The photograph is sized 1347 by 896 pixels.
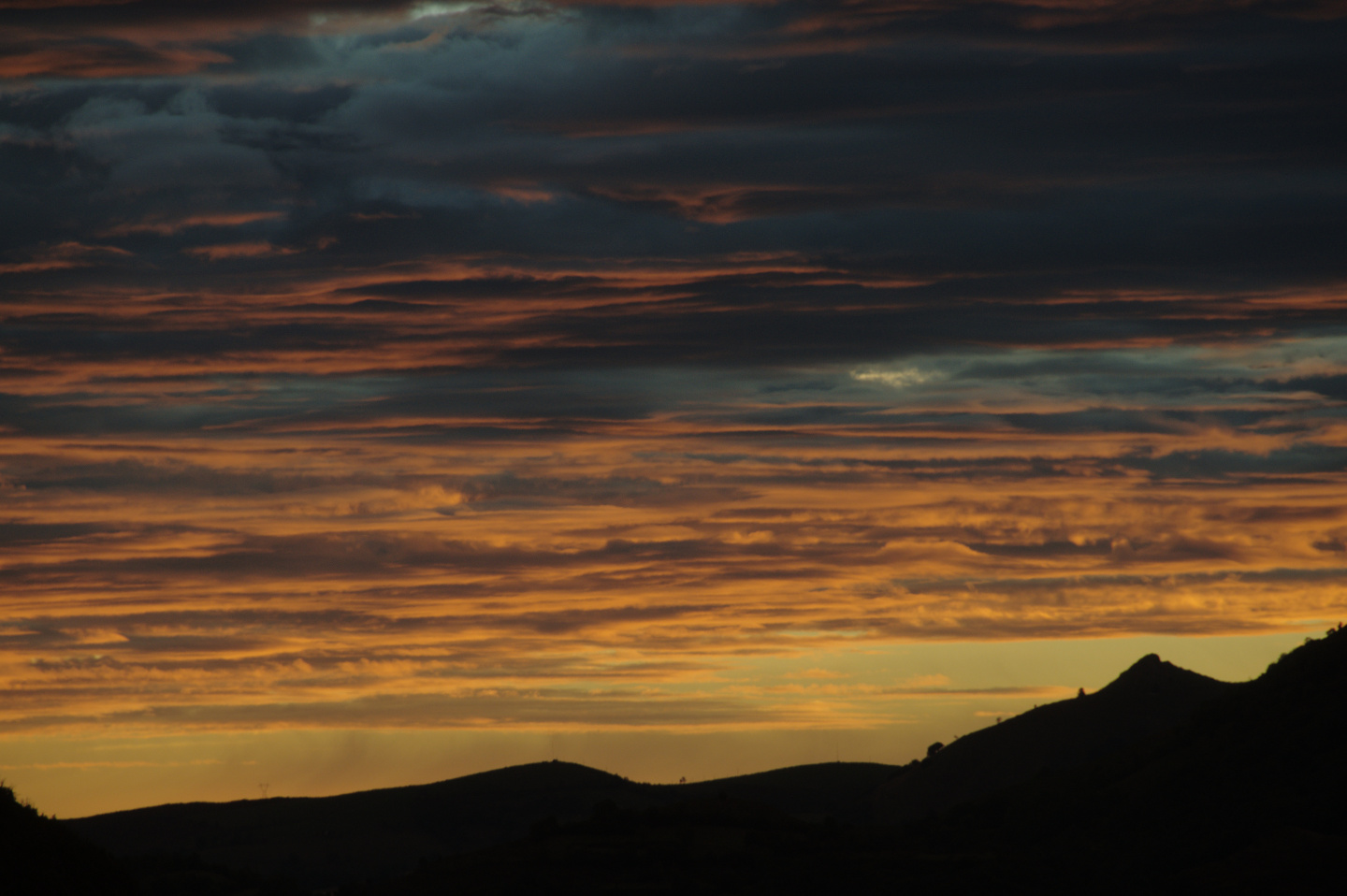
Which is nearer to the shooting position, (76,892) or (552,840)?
(76,892)

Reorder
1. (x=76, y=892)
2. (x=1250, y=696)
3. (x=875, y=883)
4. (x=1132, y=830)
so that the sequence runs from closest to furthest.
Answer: (x=76, y=892)
(x=875, y=883)
(x=1132, y=830)
(x=1250, y=696)

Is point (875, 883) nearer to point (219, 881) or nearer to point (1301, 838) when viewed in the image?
point (1301, 838)

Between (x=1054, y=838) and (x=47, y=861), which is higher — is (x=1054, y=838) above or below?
above

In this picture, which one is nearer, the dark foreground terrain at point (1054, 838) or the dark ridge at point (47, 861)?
the dark ridge at point (47, 861)

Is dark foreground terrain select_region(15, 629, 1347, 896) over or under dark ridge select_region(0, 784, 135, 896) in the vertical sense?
over

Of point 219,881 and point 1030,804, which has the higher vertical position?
point 1030,804

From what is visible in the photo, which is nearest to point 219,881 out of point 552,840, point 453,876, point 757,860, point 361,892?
point 361,892

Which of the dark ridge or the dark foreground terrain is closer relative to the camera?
the dark ridge

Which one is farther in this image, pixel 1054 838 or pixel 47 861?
pixel 1054 838

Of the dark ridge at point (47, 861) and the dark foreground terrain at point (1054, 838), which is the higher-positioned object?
the dark foreground terrain at point (1054, 838)

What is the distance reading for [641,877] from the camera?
134375 mm

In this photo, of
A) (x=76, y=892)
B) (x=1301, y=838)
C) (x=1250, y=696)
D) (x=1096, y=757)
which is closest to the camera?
(x=76, y=892)

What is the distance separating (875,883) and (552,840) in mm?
36932

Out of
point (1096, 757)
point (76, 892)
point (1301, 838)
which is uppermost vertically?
point (1096, 757)
